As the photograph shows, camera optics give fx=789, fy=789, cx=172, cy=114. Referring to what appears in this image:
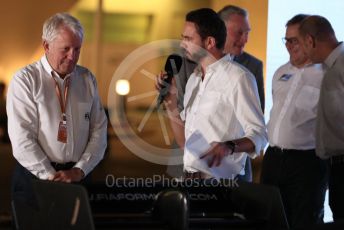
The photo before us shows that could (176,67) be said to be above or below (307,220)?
above

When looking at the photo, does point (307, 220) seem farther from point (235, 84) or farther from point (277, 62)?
point (277, 62)

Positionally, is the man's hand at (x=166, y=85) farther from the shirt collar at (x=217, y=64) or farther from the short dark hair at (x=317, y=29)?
the short dark hair at (x=317, y=29)

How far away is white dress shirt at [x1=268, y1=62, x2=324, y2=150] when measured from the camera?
453 centimetres

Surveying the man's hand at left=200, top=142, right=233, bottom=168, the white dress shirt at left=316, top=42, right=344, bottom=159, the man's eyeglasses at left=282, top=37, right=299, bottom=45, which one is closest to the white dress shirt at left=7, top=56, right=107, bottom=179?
the man's hand at left=200, top=142, right=233, bottom=168

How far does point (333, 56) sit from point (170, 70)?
2.89 feet

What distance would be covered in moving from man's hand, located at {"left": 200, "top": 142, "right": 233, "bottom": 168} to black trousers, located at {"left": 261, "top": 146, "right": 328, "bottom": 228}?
3.88ft

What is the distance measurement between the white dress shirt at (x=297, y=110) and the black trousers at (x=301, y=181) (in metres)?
0.06

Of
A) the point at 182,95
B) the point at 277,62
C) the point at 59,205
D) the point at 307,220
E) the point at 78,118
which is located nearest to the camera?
the point at 59,205

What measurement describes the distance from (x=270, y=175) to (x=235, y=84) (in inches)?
43.1

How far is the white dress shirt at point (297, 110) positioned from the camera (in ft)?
14.9

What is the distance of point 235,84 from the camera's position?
3688 mm

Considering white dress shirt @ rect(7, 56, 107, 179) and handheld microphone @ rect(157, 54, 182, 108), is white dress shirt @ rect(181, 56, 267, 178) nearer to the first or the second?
handheld microphone @ rect(157, 54, 182, 108)

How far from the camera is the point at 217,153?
11.1ft

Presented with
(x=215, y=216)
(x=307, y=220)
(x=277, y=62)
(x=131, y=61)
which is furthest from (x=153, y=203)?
(x=131, y=61)
